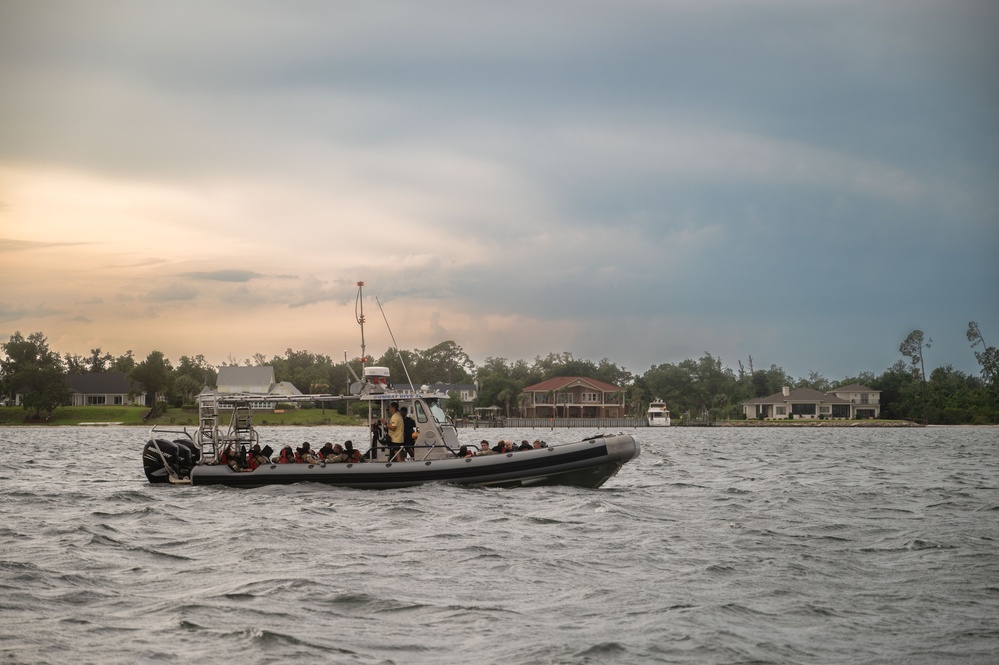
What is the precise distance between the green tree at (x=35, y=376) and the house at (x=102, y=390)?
20.8 metres

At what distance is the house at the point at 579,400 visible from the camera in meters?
149

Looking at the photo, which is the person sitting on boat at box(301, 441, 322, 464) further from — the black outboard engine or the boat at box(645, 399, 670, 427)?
the boat at box(645, 399, 670, 427)

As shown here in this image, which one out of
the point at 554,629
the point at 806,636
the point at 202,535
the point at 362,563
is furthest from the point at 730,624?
the point at 202,535

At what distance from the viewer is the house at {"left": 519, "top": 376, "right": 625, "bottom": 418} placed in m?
149

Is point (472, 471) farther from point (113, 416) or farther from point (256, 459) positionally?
point (113, 416)

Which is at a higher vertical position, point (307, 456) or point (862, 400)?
point (862, 400)

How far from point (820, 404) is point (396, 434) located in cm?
13293

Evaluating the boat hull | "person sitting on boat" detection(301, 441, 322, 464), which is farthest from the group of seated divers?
the boat hull

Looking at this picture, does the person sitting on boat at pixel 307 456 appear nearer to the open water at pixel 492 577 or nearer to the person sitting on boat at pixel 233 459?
the open water at pixel 492 577

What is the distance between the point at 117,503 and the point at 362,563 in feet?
42.1

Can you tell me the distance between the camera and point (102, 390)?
496 feet

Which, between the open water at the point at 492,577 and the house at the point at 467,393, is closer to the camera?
the open water at the point at 492,577

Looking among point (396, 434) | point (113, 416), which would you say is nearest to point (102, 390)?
point (113, 416)

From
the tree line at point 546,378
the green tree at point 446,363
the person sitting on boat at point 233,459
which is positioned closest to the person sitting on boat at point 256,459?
the person sitting on boat at point 233,459
